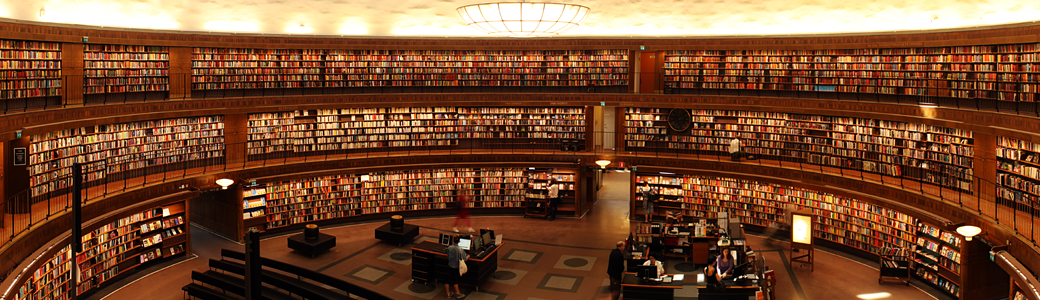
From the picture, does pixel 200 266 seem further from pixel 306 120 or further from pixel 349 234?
pixel 306 120

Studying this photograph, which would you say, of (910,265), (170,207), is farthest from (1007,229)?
(170,207)

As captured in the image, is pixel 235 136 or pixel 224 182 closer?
pixel 224 182

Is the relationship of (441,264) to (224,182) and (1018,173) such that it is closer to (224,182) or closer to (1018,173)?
(224,182)

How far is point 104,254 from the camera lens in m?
11.0

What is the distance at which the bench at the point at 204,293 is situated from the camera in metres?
9.93

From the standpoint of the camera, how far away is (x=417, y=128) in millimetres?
16422

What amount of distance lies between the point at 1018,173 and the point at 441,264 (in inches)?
363

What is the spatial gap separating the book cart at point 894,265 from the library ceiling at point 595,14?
4.04m

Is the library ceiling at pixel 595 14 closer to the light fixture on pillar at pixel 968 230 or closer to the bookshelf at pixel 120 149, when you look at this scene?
the bookshelf at pixel 120 149

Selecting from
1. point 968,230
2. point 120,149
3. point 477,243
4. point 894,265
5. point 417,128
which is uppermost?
point 417,128

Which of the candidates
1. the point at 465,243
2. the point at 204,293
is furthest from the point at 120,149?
the point at 465,243

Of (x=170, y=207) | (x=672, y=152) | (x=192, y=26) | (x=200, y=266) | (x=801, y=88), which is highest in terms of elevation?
(x=192, y=26)

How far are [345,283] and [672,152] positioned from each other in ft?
29.9

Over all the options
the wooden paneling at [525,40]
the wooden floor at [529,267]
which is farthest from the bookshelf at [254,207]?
the wooden paneling at [525,40]
